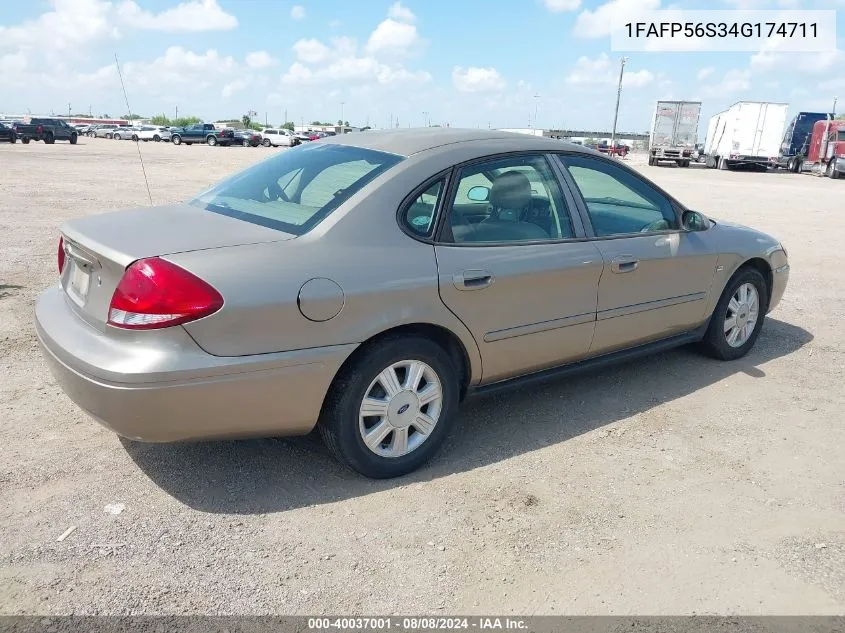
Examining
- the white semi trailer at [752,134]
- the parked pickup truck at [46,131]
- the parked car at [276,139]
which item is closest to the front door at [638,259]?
the white semi trailer at [752,134]

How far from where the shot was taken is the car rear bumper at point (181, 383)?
2789mm

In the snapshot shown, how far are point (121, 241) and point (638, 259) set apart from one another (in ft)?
9.33

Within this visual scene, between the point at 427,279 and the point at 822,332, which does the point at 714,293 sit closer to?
the point at 822,332

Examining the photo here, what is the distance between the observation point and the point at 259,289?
9.50ft

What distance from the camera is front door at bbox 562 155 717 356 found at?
13.7ft

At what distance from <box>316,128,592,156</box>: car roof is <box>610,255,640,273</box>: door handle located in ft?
2.25

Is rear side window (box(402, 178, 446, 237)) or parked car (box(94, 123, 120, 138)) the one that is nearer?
rear side window (box(402, 178, 446, 237))

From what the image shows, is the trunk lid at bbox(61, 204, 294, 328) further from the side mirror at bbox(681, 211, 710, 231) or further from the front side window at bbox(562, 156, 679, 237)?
the side mirror at bbox(681, 211, 710, 231)

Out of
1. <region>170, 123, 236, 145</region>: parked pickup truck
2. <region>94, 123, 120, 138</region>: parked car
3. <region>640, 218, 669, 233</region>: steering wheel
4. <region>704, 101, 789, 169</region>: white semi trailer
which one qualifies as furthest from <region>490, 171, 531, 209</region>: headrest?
<region>94, 123, 120, 138</region>: parked car

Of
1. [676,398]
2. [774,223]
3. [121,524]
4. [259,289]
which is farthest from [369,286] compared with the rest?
[774,223]

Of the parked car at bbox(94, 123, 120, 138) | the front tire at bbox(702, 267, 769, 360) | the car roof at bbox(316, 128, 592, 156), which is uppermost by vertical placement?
the car roof at bbox(316, 128, 592, 156)

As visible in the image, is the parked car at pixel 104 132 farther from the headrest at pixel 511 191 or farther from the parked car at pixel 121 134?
the headrest at pixel 511 191

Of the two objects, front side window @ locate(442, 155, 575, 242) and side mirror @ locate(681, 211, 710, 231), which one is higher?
front side window @ locate(442, 155, 575, 242)

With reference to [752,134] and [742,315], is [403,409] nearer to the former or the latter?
[742,315]
